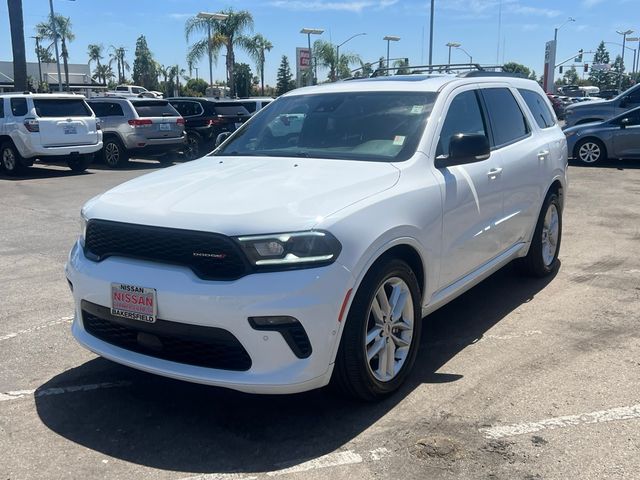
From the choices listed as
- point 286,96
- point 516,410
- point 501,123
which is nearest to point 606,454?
point 516,410

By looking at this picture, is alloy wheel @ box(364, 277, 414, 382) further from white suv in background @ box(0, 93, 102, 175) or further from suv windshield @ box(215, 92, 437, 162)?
white suv in background @ box(0, 93, 102, 175)

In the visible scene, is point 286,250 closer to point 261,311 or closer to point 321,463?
point 261,311

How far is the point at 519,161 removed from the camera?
17.5 ft

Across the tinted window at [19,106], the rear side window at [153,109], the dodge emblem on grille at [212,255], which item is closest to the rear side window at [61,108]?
the tinted window at [19,106]

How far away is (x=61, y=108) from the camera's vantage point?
14.9 meters

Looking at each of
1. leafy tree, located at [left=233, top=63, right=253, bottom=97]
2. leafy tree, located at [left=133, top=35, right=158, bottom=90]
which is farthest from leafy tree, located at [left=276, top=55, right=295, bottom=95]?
leafy tree, located at [left=133, top=35, right=158, bottom=90]

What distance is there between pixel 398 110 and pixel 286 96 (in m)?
1.23

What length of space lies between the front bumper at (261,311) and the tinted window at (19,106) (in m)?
12.8

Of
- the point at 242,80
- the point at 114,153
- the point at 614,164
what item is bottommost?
the point at 614,164

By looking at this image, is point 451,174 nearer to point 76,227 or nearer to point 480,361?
point 480,361

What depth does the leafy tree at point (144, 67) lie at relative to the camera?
299ft

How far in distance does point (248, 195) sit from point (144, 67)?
9451 cm

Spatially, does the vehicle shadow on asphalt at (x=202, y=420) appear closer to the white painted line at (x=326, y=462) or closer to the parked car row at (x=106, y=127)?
the white painted line at (x=326, y=462)

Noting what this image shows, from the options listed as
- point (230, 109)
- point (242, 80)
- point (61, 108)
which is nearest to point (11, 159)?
point (61, 108)
